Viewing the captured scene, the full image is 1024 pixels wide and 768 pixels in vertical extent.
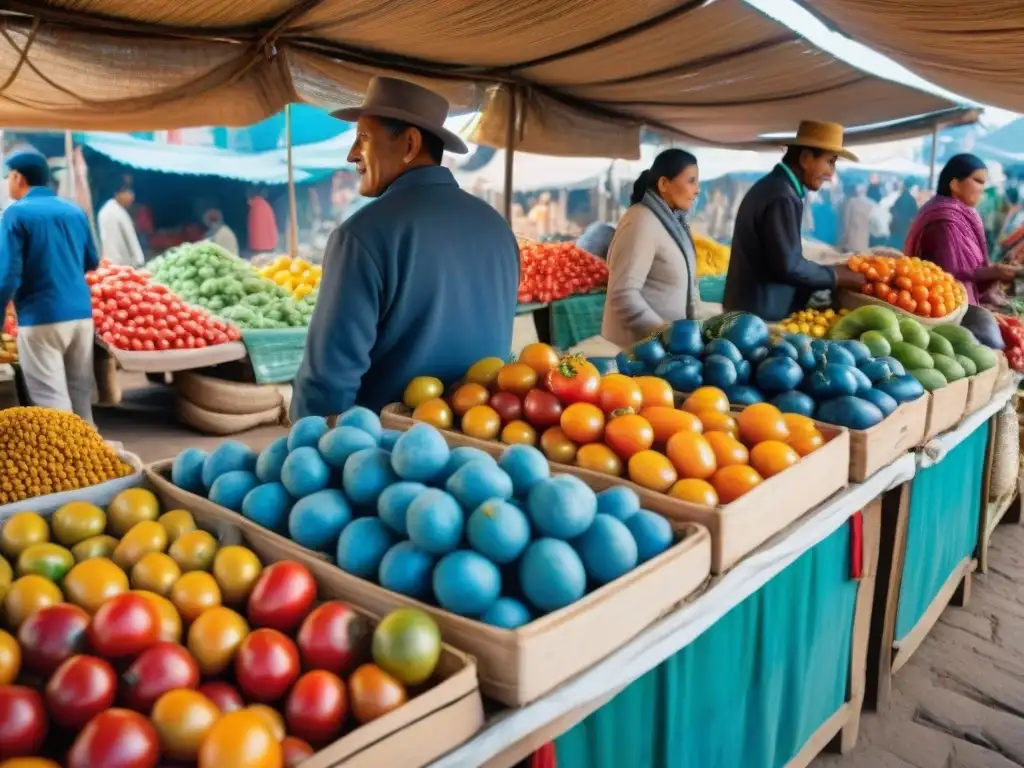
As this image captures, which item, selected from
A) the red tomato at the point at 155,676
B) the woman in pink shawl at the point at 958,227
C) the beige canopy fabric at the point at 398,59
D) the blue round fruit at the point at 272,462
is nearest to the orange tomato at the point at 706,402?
the blue round fruit at the point at 272,462

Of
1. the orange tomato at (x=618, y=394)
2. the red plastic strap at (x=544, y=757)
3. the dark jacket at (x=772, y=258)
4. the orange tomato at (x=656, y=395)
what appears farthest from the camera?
the dark jacket at (x=772, y=258)

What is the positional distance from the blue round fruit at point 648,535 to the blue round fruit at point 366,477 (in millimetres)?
409

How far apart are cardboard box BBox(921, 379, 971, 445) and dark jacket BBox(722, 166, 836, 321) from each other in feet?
3.35

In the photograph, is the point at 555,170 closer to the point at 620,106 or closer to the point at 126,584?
the point at 620,106

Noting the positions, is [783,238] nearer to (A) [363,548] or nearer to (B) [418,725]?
(A) [363,548]

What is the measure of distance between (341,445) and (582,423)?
1.82 ft

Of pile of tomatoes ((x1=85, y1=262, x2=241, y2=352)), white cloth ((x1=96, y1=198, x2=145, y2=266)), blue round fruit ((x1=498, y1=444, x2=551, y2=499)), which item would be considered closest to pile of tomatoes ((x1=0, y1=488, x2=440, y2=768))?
blue round fruit ((x1=498, y1=444, x2=551, y2=499))

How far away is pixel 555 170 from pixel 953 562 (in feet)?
36.4

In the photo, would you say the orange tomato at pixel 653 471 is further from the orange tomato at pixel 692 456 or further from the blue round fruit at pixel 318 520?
the blue round fruit at pixel 318 520

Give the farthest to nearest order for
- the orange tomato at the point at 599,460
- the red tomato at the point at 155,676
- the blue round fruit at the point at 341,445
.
→ the orange tomato at the point at 599,460 → the blue round fruit at the point at 341,445 → the red tomato at the point at 155,676

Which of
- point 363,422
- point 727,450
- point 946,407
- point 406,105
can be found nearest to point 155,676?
point 363,422

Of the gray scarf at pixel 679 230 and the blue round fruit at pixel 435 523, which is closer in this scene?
the blue round fruit at pixel 435 523

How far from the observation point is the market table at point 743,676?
1.22m

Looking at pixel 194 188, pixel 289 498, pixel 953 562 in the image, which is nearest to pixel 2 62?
pixel 289 498
